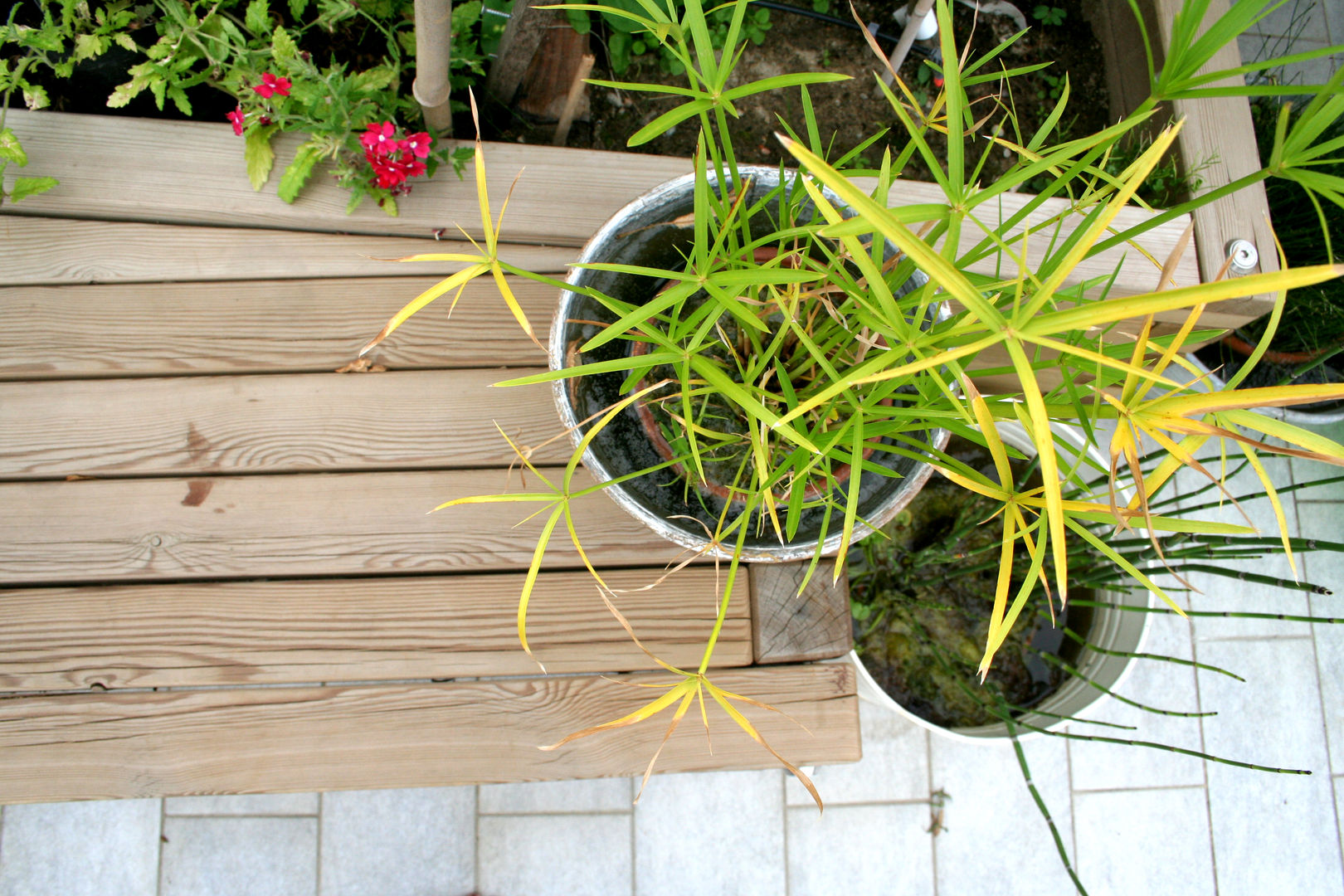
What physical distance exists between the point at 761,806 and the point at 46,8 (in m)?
1.76

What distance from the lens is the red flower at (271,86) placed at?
92cm

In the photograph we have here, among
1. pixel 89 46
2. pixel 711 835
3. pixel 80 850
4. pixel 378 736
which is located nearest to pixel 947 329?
pixel 378 736

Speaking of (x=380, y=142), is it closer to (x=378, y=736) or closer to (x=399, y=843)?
(x=378, y=736)

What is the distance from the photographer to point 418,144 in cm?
89

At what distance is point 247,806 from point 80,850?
32 cm

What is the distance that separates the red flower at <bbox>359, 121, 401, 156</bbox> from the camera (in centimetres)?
88

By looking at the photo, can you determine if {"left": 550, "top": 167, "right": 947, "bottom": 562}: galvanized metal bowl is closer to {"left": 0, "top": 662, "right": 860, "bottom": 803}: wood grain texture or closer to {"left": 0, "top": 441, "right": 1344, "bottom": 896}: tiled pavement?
{"left": 0, "top": 662, "right": 860, "bottom": 803}: wood grain texture

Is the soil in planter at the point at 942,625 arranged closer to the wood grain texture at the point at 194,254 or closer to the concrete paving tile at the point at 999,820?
the concrete paving tile at the point at 999,820

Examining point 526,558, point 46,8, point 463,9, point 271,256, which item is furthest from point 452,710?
point 46,8

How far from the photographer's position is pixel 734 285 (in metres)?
0.50

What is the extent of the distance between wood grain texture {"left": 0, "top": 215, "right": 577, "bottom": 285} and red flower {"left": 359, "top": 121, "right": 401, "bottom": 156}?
0.37 feet

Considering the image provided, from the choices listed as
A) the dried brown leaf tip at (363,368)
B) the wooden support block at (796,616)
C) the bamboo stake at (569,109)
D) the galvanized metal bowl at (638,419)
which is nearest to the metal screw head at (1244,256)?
the galvanized metal bowl at (638,419)

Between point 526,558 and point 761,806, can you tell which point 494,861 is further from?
point 526,558

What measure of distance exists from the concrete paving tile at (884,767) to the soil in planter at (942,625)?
22cm
